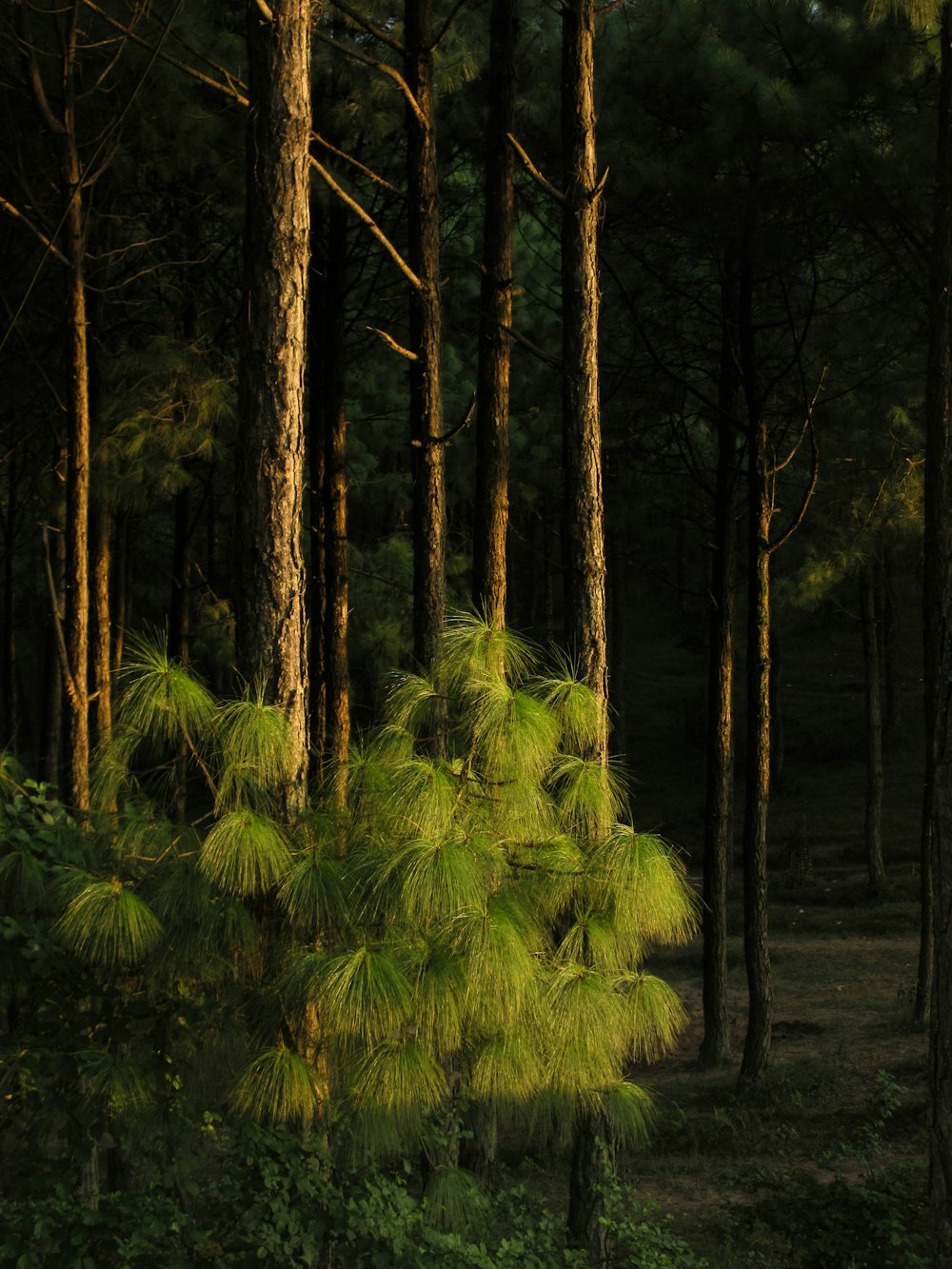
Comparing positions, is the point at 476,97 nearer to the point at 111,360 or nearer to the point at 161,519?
the point at 111,360

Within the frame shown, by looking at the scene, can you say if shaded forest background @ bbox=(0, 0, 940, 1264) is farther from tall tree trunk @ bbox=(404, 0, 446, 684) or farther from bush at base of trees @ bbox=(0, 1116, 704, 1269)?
bush at base of trees @ bbox=(0, 1116, 704, 1269)

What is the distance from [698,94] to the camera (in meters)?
11.3

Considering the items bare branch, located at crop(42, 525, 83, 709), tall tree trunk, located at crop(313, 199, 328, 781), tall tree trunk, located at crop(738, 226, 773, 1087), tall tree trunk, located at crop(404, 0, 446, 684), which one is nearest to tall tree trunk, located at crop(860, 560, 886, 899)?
tall tree trunk, located at crop(738, 226, 773, 1087)

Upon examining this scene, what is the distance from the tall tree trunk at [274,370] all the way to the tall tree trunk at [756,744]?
270 inches

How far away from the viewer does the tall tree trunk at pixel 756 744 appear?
11.2 m

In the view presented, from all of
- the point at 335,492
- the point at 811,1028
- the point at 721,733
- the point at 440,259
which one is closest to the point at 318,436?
the point at 335,492

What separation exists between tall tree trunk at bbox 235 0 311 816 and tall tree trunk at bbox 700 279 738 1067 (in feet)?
24.5

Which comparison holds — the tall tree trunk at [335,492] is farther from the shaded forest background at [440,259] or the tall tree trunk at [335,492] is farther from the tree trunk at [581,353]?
the tree trunk at [581,353]

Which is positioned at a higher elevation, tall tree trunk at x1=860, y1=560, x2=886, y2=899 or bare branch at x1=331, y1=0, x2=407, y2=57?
bare branch at x1=331, y1=0, x2=407, y2=57

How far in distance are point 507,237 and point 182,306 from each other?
5.57m

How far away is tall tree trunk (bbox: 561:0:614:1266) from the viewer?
700cm

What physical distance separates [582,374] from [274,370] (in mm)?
2628

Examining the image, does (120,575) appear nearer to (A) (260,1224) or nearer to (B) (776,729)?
(A) (260,1224)

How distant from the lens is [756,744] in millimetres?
11453
